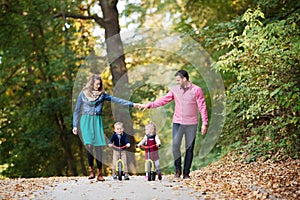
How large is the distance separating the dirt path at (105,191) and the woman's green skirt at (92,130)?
2.82ft

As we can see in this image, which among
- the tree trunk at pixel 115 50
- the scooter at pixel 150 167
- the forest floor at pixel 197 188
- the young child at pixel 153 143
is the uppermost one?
the tree trunk at pixel 115 50

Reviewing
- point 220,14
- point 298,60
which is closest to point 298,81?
point 298,60

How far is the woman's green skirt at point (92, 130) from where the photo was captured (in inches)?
391

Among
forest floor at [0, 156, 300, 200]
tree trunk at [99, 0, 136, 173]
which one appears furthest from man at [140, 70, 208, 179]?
tree trunk at [99, 0, 136, 173]

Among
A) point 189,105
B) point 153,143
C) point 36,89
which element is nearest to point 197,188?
point 153,143

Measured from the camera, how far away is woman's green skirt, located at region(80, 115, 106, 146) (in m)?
9.94

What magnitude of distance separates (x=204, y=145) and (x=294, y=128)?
9.57 m

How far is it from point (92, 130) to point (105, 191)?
1.90 m

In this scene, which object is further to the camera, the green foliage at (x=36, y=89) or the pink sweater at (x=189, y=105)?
the green foliage at (x=36, y=89)

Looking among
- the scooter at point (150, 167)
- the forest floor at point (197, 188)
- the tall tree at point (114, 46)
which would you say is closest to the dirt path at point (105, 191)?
the forest floor at point (197, 188)

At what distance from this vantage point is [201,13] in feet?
66.3

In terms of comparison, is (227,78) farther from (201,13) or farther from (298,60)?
(298,60)

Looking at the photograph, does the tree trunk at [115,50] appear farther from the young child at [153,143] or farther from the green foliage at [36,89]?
the young child at [153,143]

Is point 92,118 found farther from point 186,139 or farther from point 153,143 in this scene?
point 186,139
